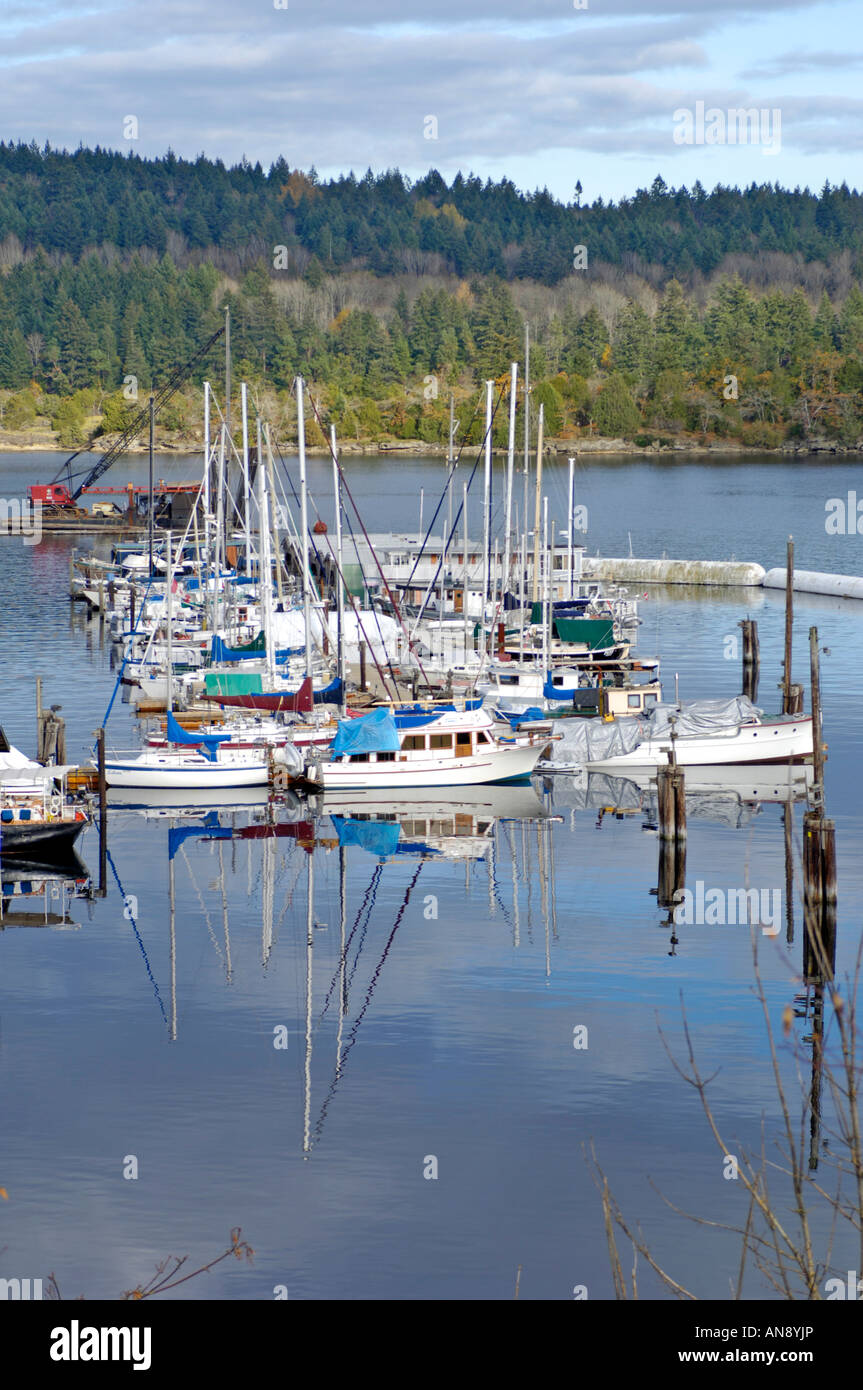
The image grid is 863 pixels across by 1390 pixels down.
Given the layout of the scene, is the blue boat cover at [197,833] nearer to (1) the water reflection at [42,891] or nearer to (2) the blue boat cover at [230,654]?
(1) the water reflection at [42,891]

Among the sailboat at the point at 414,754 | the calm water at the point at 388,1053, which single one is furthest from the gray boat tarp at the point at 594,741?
the sailboat at the point at 414,754

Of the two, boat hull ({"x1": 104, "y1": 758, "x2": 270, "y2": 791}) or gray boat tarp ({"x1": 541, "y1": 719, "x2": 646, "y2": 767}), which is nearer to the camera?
boat hull ({"x1": 104, "y1": 758, "x2": 270, "y2": 791})

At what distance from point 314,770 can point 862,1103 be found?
88.1 feet

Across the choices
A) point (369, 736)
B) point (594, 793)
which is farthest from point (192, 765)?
point (594, 793)

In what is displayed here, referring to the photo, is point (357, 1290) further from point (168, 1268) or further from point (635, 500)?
point (635, 500)

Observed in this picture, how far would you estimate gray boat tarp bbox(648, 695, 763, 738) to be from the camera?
5478 centimetres

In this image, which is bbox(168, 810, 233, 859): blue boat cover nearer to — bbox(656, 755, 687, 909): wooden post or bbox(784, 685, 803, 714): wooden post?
bbox(656, 755, 687, 909): wooden post

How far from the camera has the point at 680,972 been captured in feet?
119

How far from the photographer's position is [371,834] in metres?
49.2

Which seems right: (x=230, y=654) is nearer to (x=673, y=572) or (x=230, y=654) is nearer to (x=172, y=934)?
(x=172, y=934)

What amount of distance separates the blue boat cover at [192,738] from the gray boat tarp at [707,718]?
13865 mm

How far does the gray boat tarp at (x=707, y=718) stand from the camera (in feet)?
180

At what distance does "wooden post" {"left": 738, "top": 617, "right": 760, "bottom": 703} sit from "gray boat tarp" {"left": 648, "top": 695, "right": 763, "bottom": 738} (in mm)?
13246

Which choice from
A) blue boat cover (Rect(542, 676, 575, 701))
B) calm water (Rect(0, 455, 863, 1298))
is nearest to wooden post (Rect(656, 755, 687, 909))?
calm water (Rect(0, 455, 863, 1298))
